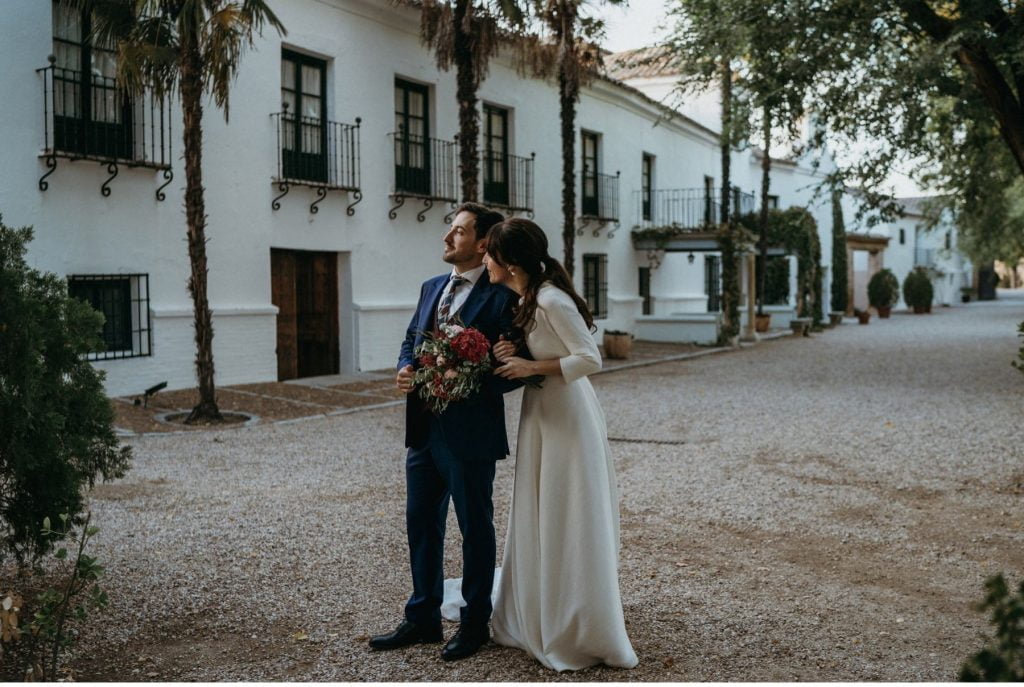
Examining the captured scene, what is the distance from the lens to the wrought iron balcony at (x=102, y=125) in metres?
10.9

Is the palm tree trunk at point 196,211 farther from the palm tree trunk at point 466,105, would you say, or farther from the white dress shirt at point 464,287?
the white dress shirt at point 464,287

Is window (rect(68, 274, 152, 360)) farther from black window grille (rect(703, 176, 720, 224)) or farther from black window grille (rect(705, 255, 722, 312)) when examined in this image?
black window grille (rect(705, 255, 722, 312))

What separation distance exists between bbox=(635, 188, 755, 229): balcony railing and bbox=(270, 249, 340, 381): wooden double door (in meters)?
11.5

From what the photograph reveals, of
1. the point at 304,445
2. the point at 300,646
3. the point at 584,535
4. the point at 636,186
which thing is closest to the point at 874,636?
the point at 584,535

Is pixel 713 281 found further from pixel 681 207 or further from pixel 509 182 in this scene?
pixel 509 182

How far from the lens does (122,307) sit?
39.5 ft

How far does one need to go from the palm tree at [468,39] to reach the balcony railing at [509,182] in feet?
15.9

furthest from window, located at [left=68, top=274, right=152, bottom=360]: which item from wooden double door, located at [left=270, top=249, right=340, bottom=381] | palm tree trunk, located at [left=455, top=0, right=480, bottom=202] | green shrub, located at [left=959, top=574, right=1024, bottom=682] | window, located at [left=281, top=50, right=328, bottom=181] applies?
green shrub, located at [left=959, top=574, right=1024, bottom=682]

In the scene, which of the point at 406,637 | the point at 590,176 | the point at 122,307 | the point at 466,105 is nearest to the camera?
the point at 406,637

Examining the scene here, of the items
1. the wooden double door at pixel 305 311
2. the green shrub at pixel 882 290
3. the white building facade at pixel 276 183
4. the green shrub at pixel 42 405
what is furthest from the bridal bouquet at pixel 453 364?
the green shrub at pixel 882 290

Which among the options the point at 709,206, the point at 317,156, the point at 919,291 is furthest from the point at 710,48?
the point at 919,291

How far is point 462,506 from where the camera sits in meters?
3.78

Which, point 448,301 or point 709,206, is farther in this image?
point 709,206

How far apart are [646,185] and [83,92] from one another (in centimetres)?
1723
